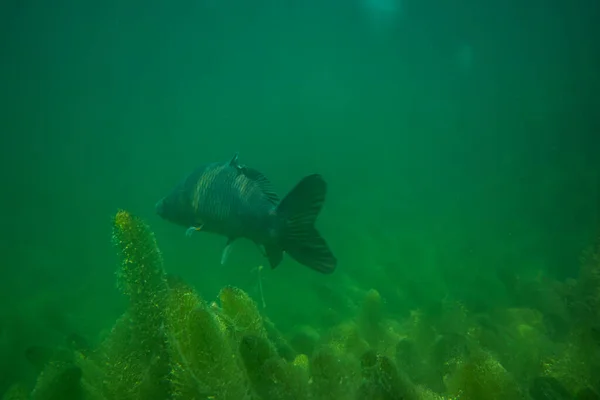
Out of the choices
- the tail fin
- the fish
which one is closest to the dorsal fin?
the fish

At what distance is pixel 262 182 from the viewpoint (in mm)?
3195

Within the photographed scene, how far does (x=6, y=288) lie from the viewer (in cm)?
1321

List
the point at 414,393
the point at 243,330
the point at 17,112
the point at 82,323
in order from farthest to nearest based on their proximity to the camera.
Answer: the point at 17,112 < the point at 82,323 < the point at 243,330 < the point at 414,393

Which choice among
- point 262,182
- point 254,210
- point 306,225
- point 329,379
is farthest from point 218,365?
point 262,182

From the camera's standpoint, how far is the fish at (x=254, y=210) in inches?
104

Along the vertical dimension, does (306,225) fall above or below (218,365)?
above

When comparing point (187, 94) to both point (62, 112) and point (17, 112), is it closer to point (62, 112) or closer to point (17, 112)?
point (62, 112)

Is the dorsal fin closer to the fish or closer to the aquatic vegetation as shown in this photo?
the fish

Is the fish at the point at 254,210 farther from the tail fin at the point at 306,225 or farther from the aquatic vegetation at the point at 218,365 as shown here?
the aquatic vegetation at the point at 218,365

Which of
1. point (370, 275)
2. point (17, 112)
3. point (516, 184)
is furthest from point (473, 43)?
point (17, 112)

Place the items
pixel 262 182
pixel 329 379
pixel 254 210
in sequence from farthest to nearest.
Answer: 1. pixel 262 182
2. pixel 254 210
3. pixel 329 379

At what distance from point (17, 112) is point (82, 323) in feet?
163

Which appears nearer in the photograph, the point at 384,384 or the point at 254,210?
the point at 384,384

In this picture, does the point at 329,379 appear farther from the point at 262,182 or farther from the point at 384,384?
the point at 262,182
